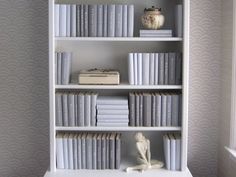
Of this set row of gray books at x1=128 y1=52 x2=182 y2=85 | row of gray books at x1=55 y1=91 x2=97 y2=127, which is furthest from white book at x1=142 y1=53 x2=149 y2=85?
row of gray books at x1=55 y1=91 x2=97 y2=127

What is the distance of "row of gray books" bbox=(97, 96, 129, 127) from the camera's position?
243cm

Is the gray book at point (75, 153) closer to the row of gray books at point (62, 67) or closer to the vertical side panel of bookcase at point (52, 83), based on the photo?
the vertical side panel of bookcase at point (52, 83)

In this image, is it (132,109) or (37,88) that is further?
(37,88)

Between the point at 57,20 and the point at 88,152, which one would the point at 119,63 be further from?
the point at 88,152

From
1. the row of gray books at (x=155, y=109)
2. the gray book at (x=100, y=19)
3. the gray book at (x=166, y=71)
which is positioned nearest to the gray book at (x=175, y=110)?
the row of gray books at (x=155, y=109)

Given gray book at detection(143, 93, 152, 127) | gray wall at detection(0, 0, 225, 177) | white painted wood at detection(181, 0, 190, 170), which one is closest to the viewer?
white painted wood at detection(181, 0, 190, 170)

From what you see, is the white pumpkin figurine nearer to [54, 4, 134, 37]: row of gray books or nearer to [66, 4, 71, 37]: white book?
[54, 4, 134, 37]: row of gray books

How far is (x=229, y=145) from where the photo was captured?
251 cm

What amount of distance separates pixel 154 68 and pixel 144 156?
55cm

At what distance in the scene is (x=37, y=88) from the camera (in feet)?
8.77

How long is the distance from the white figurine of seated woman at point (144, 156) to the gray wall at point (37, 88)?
0.38 meters

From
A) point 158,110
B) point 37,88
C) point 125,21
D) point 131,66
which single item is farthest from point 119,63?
point 37,88

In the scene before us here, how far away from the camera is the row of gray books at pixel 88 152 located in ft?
8.00

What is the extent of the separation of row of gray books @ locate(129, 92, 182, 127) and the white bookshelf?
0.15 feet
